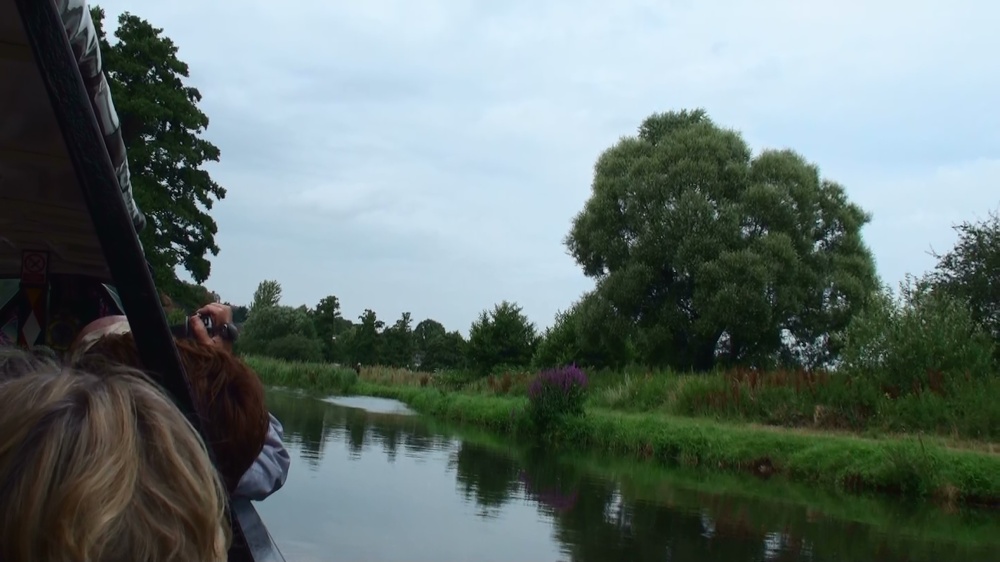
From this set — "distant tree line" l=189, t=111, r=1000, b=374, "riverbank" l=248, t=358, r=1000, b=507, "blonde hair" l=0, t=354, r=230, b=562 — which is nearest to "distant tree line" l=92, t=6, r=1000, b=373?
"distant tree line" l=189, t=111, r=1000, b=374

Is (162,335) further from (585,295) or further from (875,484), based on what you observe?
(585,295)

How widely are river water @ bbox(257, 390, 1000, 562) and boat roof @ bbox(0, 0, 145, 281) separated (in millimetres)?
3886

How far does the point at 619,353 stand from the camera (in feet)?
111

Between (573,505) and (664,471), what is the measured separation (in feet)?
16.1

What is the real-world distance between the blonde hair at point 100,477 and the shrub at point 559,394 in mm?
20324

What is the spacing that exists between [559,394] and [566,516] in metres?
11.0

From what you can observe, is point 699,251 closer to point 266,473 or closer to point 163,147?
point 163,147

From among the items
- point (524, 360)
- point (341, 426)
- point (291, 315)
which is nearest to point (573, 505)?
point (341, 426)

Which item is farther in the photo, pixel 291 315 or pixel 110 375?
pixel 291 315

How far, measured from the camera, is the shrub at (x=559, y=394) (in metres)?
21.3

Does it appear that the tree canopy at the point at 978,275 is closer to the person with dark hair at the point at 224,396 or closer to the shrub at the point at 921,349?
the shrub at the point at 921,349

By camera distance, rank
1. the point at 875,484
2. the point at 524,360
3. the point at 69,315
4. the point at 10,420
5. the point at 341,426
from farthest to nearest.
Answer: the point at 524,360, the point at 341,426, the point at 875,484, the point at 69,315, the point at 10,420

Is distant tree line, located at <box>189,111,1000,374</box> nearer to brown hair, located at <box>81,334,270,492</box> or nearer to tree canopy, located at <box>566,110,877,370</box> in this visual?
tree canopy, located at <box>566,110,877,370</box>

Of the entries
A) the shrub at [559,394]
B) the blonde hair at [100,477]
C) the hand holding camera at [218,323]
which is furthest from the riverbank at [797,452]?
the blonde hair at [100,477]
